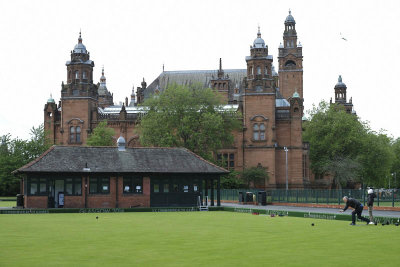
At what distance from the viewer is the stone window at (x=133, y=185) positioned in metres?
45.3

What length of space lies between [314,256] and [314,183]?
75.4 metres

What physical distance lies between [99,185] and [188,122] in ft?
88.2

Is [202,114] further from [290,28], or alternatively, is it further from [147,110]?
[290,28]

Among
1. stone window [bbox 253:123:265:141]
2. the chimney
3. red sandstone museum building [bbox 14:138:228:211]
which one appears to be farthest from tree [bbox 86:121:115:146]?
red sandstone museum building [bbox 14:138:228:211]

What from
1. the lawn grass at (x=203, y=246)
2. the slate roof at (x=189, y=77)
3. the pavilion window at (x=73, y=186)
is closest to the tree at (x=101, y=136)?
the slate roof at (x=189, y=77)

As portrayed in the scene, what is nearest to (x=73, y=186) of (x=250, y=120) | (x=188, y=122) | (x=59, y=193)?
(x=59, y=193)

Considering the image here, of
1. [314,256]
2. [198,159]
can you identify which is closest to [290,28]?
[198,159]

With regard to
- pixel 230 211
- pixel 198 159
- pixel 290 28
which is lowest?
pixel 230 211

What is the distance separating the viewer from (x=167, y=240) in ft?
62.2

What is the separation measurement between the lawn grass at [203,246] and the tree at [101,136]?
1960 inches

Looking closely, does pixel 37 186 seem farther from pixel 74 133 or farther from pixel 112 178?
pixel 74 133

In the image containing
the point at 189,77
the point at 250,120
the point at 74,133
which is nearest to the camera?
the point at 250,120

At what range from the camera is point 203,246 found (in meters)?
17.2

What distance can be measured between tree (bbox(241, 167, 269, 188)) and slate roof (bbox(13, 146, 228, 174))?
27123 millimetres
